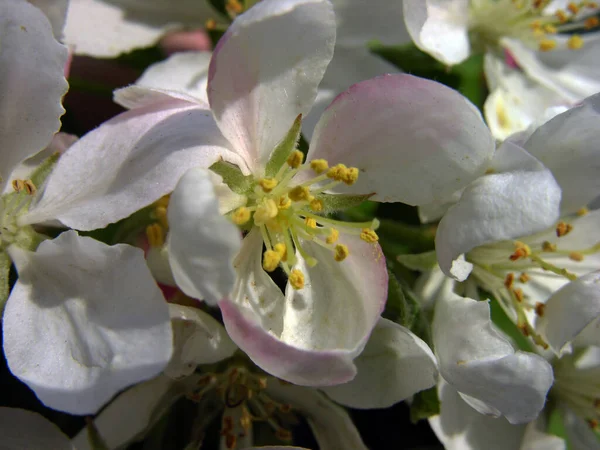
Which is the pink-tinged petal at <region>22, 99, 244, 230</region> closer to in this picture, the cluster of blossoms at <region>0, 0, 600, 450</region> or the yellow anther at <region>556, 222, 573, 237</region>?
the cluster of blossoms at <region>0, 0, 600, 450</region>

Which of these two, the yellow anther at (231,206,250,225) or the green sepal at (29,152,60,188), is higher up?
the yellow anther at (231,206,250,225)

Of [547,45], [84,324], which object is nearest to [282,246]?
[84,324]

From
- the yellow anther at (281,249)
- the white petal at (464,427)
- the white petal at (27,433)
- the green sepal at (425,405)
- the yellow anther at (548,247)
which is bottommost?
the white petal at (464,427)

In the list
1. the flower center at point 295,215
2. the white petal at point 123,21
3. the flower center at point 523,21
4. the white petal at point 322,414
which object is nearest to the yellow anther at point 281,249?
the flower center at point 295,215

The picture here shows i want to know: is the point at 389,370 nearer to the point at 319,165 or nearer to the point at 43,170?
the point at 319,165

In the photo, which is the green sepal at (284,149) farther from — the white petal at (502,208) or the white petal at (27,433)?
the white petal at (27,433)

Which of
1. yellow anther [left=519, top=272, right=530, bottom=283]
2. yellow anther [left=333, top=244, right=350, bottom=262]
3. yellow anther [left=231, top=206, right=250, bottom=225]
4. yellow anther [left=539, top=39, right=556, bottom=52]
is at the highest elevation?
yellow anther [left=539, top=39, right=556, bottom=52]

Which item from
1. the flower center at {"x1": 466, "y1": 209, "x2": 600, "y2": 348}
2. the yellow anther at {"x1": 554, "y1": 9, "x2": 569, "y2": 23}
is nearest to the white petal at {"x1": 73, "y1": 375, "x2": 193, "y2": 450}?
the flower center at {"x1": 466, "y1": 209, "x2": 600, "y2": 348}
